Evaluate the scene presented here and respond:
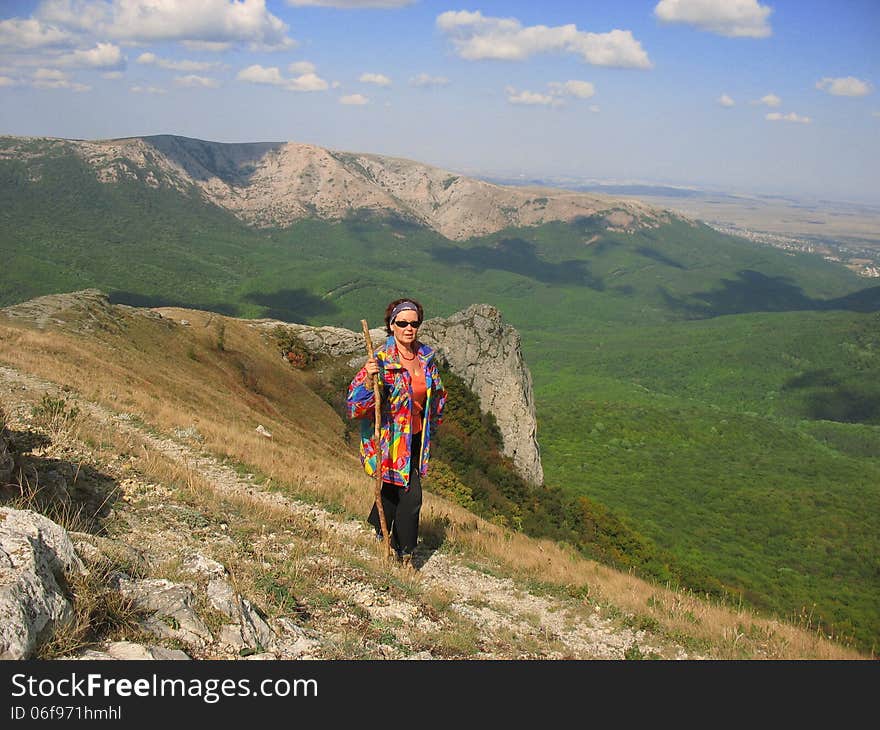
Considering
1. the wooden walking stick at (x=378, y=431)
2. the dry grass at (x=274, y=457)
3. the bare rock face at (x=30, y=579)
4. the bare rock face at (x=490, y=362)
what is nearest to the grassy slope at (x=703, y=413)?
the dry grass at (x=274, y=457)

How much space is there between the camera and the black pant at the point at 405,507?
7.57 metres

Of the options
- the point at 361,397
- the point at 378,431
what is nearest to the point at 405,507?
the point at 378,431

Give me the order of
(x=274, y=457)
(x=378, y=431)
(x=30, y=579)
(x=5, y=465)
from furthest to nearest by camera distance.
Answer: (x=274, y=457)
(x=378, y=431)
(x=5, y=465)
(x=30, y=579)

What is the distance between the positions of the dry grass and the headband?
3.22m

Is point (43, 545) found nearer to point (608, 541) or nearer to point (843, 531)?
point (608, 541)

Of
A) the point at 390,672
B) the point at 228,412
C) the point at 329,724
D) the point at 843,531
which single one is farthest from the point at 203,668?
the point at 843,531

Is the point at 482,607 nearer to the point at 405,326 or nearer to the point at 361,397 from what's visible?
the point at 361,397

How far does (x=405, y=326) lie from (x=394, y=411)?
1097mm

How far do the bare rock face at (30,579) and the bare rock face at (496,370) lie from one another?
2550 cm

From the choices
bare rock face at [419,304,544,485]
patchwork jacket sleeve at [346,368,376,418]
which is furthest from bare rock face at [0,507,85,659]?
bare rock face at [419,304,544,485]

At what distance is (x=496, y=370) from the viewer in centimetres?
3081

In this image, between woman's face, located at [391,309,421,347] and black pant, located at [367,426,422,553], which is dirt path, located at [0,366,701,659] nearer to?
black pant, located at [367,426,422,553]

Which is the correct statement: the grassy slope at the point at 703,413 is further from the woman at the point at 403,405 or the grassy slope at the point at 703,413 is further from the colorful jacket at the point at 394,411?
the colorful jacket at the point at 394,411

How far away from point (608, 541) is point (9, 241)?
207 metres
